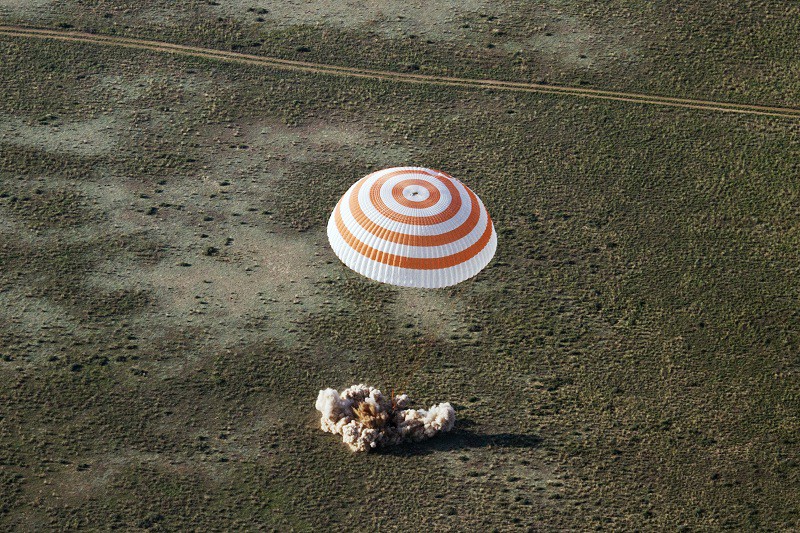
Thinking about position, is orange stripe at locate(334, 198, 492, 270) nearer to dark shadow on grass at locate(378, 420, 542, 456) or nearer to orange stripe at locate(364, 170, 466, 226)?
orange stripe at locate(364, 170, 466, 226)

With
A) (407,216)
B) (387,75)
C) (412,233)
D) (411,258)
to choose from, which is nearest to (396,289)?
(411,258)

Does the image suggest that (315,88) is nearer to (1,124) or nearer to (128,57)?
(128,57)

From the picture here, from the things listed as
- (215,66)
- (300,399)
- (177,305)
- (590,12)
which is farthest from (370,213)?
(590,12)

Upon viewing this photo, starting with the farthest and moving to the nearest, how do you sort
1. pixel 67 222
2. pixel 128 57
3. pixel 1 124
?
pixel 128 57 → pixel 1 124 → pixel 67 222

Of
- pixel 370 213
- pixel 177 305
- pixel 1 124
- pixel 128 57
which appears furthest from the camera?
pixel 128 57

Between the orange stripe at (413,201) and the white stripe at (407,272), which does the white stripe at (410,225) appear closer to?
the orange stripe at (413,201)

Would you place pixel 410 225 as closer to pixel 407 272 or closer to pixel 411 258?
pixel 411 258

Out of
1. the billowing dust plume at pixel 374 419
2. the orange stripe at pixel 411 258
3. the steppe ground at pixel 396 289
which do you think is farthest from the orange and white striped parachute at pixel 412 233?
the steppe ground at pixel 396 289
